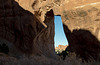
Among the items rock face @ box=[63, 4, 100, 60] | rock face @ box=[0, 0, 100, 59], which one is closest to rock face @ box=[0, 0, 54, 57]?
rock face @ box=[0, 0, 100, 59]

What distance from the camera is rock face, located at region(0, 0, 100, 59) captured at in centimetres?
644

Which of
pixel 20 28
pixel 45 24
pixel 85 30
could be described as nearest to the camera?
pixel 85 30

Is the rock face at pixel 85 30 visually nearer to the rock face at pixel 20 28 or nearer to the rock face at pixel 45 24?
the rock face at pixel 45 24

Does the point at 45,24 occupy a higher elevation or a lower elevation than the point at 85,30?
lower

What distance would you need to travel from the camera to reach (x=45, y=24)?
43.3ft

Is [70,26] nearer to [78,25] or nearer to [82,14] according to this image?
[78,25]

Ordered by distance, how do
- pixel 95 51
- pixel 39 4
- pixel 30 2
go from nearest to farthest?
pixel 95 51
pixel 39 4
pixel 30 2

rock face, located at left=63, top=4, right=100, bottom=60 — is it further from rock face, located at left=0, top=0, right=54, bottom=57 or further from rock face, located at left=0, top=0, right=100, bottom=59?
rock face, located at left=0, top=0, right=54, bottom=57

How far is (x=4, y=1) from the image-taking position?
45.7ft

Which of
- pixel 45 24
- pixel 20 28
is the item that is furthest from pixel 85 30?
pixel 20 28

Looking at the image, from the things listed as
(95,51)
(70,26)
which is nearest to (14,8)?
(70,26)

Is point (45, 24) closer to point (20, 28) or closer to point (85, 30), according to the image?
point (20, 28)

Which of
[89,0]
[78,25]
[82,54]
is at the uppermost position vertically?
[89,0]

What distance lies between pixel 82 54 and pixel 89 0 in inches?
125
